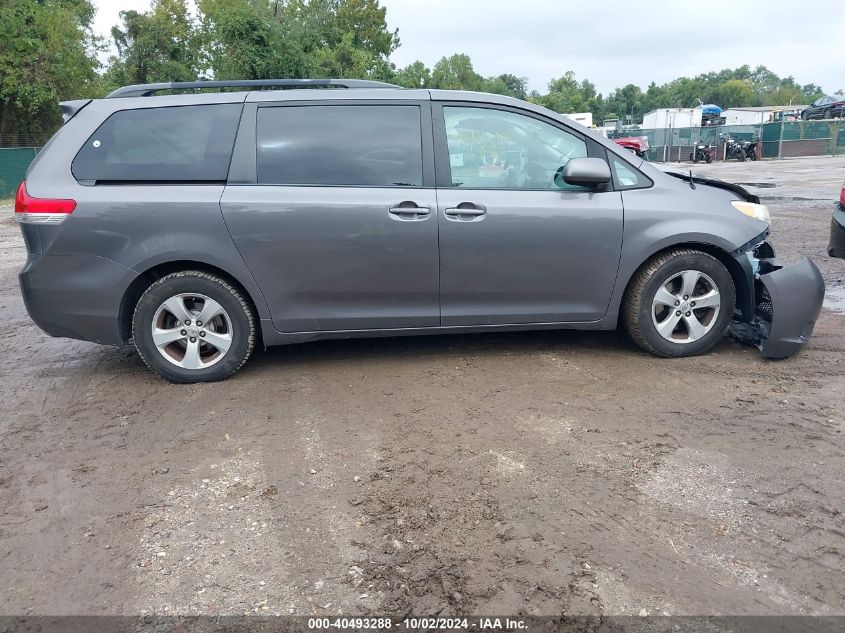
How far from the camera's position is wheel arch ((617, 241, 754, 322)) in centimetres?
464

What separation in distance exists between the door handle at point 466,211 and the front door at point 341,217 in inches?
4.8

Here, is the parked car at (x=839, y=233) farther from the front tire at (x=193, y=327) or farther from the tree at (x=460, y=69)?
the tree at (x=460, y=69)

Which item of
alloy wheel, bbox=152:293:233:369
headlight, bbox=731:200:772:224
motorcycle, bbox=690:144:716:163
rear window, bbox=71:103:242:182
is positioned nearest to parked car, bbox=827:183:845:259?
headlight, bbox=731:200:772:224

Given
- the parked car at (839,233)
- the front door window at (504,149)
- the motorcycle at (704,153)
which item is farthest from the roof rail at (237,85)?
the motorcycle at (704,153)

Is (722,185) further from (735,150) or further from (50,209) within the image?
(735,150)

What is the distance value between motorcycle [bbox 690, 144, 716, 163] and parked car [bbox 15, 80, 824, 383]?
102 ft

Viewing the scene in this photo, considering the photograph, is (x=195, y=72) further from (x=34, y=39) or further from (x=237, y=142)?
(x=237, y=142)

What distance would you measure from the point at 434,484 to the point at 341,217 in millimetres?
1956

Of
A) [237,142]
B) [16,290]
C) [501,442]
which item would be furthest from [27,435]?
[16,290]

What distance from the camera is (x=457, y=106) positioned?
466 cm

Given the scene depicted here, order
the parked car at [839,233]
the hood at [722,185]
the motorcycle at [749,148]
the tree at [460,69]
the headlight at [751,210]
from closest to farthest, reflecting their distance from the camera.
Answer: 1. the headlight at [751,210]
2. the hood at [722,185]
3. the parked car at [839,233]
4. the motorcycle at [749,148]
5. the tree at [460,69]

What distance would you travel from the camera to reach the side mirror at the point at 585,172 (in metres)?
4.45

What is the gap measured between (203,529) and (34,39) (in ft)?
106

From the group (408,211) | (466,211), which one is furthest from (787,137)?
(408,211)
